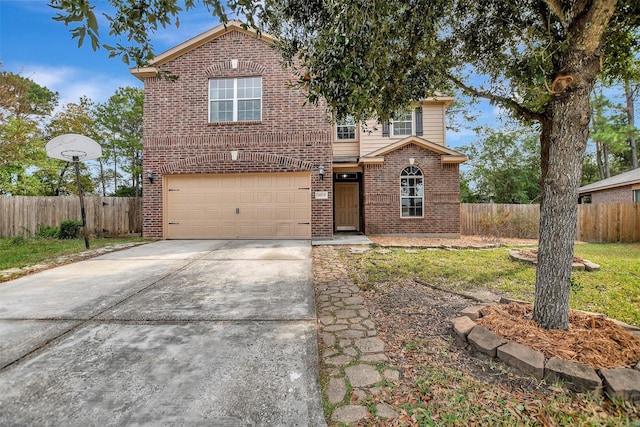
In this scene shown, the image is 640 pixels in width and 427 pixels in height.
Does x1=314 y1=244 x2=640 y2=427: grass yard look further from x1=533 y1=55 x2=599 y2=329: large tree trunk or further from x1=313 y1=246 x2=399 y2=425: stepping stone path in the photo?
x1=533 y1=55 x2=599 y2=329: large tree trunk

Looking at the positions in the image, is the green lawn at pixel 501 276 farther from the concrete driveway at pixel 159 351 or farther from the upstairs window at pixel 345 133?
the upstairs window at pixel 345 133

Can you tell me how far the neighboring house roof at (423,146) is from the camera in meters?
10.4

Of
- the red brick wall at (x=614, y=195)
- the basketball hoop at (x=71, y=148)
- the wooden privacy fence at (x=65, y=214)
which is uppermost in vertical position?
the basketball hoop at (x=71, y=148)

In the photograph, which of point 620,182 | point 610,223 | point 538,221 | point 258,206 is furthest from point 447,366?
Result: point 620,182

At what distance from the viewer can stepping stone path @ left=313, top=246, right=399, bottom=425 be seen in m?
1.75

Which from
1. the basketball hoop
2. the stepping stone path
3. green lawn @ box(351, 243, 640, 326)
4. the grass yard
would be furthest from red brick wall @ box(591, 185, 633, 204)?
the basketball hoop

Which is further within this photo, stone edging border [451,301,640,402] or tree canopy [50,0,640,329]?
tree canopy [50,0,640,329]

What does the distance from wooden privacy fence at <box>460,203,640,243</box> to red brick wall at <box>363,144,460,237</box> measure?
215cm

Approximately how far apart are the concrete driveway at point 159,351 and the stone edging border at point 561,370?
56.4 inches

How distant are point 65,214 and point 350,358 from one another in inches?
523

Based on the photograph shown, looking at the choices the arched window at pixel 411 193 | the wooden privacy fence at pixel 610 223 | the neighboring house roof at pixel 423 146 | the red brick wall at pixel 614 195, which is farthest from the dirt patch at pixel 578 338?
the red brick wall at pixel 614 195

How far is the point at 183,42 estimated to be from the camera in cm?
944

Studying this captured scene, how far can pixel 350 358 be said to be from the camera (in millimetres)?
2281

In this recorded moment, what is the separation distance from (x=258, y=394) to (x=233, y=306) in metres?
1.67
